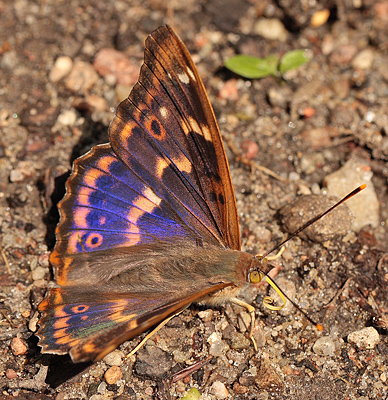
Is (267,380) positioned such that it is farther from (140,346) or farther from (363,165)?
(363,165)

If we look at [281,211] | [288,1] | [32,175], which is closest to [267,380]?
[281,211]

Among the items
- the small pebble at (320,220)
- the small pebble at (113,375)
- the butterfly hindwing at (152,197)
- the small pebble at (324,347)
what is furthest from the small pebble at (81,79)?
the small pebble at (324,347)

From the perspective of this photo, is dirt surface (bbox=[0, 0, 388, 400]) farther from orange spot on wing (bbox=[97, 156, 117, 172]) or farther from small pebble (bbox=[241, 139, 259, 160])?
orange spot on wing (bbox=[97, 156, 117, 172])

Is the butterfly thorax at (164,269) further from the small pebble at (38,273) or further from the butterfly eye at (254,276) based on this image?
the small pebble at (38,273)

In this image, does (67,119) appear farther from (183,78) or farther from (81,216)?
(183,78)

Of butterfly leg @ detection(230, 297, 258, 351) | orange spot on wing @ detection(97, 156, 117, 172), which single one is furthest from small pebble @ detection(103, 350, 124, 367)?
orange spot on wing @ detection(97, 156, 117, 172)
